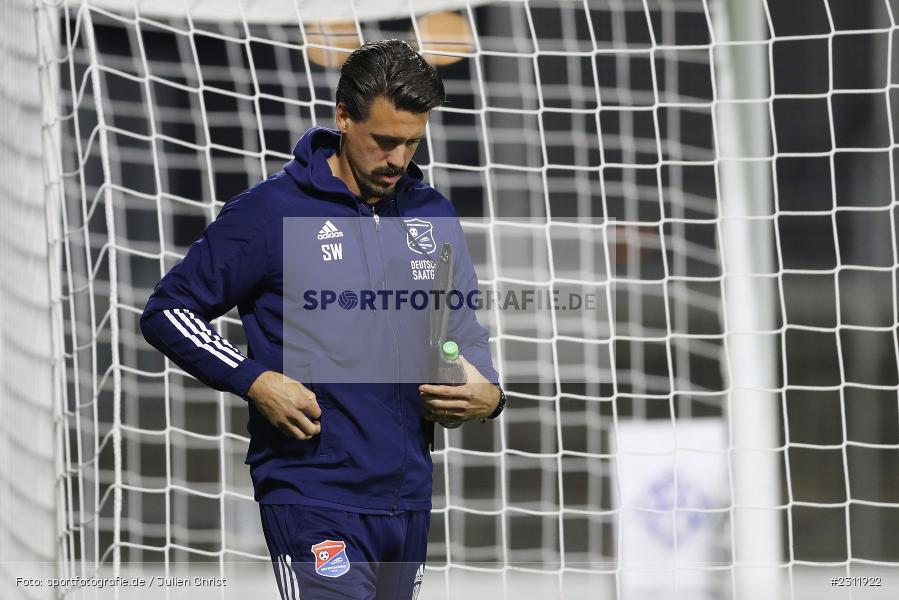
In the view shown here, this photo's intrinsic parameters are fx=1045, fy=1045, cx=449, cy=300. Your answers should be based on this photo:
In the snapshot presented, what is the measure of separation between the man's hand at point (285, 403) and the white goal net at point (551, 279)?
3.78 ft

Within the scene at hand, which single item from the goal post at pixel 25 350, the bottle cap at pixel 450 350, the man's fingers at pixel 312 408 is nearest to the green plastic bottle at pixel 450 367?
the bottle cap at pixel 450 350

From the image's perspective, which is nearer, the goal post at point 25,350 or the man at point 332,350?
the man at point 332,350

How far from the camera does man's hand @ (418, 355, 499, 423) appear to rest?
5.57 feet

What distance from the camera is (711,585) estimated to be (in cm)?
386

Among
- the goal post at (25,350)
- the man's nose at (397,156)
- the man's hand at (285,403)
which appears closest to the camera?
the man's hand at (285,403)

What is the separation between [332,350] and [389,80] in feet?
1.46

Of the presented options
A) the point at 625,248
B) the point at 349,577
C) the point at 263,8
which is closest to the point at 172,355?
the point at 349,577

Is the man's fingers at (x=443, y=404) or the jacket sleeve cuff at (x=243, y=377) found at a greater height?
the jacket sleeve cuff at (x=243, y=377)

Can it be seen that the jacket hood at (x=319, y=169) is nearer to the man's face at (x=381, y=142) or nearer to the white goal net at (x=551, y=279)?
the man's face at (x=381, y=142)

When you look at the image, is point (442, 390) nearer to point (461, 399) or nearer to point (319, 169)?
point (461, 399)

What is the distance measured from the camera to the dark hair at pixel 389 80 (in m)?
1.68

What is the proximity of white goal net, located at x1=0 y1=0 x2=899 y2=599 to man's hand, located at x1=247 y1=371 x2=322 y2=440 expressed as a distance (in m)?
1.15

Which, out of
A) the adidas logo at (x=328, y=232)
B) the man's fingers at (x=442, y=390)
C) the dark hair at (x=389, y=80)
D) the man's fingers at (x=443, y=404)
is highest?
the dark hair at (x=389, y=80)

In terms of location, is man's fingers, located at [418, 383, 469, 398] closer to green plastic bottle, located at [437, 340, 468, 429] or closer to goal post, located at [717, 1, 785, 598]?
green plastic bottle, located at [437, 340, 468, 429]
